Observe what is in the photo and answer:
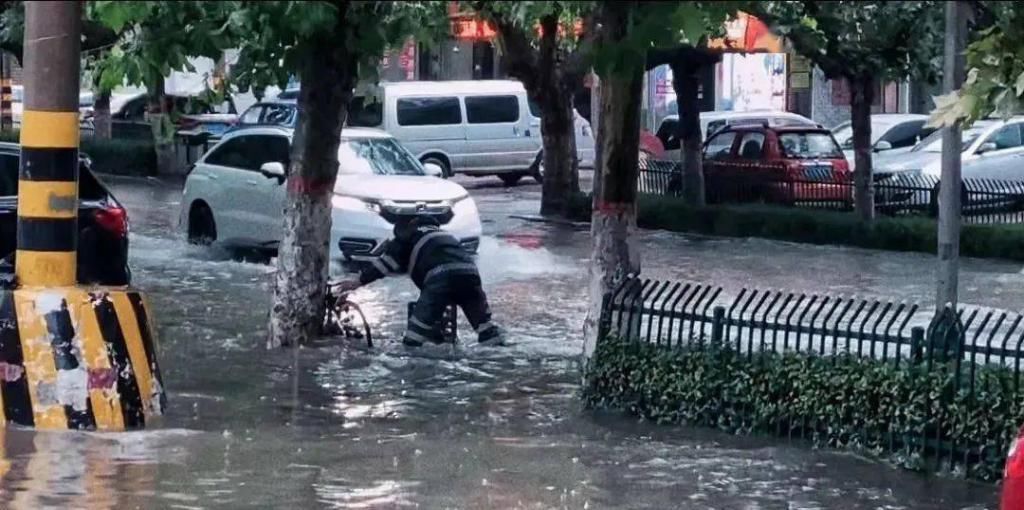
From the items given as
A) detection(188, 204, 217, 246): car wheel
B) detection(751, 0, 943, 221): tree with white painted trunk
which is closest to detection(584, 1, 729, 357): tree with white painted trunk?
detection(751, 0, 943, 221): tree with white painted trunk

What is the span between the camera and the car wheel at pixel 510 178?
114 ft

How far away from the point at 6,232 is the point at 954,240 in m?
6.66

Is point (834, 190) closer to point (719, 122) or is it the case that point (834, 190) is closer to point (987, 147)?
point (987, 147)

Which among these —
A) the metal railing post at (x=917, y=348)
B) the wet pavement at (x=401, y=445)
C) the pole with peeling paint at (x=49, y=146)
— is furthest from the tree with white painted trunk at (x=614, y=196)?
the pole with peeling paint at (x=49, y=146)

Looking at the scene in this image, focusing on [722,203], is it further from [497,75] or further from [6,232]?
[497,75]

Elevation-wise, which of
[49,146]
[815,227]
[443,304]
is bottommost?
[443,304]

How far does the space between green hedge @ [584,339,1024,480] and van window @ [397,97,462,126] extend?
20973 mm

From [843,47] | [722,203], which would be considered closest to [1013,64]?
[843,47]

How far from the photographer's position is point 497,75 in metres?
48.4

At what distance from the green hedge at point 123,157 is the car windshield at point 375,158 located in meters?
14.4

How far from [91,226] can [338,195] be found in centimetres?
660

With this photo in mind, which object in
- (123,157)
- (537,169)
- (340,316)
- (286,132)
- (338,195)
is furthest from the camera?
(123,157)

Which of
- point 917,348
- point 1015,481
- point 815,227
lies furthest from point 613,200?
point 815,227

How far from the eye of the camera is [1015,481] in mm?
6648
